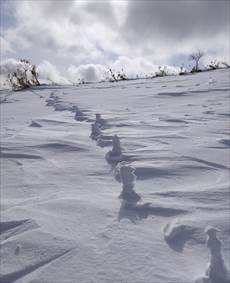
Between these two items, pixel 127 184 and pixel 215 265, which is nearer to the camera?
pixel 215 265

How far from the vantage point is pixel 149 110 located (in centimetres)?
353

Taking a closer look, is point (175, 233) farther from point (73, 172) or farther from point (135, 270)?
point (73, 172)

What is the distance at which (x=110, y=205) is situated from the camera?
47.5 inches

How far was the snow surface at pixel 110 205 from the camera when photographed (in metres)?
0.87

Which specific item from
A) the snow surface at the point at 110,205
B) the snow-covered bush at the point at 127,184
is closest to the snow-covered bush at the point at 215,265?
the snow surface at the point at 110,205

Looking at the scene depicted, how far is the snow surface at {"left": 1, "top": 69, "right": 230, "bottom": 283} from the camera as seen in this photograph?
874mm

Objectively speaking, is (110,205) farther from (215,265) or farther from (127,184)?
(215,265)

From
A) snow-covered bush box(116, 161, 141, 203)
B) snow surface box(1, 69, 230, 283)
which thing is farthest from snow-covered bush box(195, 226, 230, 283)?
snow-covered bush box(116, 161, 141, 203)

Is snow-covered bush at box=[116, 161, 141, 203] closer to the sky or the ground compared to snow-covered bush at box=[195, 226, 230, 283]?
closer to the sky

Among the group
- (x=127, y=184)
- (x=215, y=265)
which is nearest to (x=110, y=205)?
(x=127, y=184)

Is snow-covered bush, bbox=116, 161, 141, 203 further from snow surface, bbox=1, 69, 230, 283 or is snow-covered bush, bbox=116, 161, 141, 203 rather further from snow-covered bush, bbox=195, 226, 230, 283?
snow-covered bush, bbox=195, 226, 230, 283

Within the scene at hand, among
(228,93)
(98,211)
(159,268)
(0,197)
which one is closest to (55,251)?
(98,211)

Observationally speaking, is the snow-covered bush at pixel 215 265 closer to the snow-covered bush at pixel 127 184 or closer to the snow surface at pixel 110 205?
the snow surface at pixel 110 205

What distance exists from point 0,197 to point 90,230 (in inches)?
23.2
